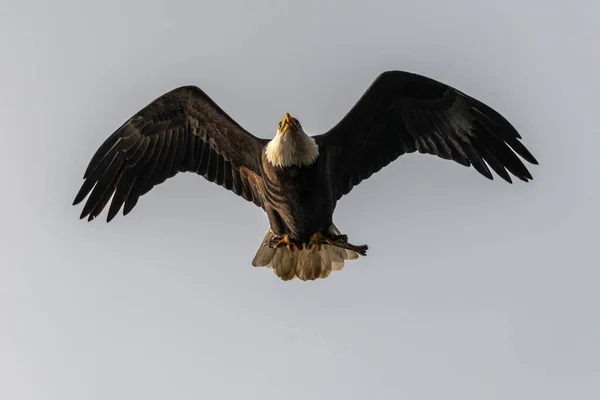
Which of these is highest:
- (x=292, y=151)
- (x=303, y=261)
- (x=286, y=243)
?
(x=292, y=151)

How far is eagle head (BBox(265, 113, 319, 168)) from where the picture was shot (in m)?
6.78

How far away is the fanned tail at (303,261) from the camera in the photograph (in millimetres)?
7988

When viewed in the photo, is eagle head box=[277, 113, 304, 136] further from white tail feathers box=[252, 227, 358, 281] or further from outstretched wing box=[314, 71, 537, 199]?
white tail feathers box=[252, 227, 358, 281]

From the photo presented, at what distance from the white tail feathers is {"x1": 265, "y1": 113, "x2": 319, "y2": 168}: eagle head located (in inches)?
49.9

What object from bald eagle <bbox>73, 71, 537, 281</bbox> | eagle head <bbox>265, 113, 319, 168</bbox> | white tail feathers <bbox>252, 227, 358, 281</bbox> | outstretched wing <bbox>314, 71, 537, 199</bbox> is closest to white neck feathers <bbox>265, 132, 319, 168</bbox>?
eagle head <bbox>265, 113, 319, 168</bbox>

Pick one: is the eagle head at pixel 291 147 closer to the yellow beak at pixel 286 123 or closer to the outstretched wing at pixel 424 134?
the yellow beak at pixel 286 123

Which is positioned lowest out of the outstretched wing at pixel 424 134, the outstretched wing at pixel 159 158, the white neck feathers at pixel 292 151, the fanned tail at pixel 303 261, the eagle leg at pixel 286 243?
the eagle leg at pixel 286 243

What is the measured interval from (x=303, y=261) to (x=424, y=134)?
153 cm

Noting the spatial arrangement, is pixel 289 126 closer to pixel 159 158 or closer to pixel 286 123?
pixel 286 123

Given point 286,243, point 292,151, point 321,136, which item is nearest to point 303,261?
point 286,243

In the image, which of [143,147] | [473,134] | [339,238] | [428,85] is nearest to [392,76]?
[428,85]

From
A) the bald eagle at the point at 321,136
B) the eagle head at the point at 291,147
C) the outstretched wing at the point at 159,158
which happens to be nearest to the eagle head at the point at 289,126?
the eagle head at the point at 291,147

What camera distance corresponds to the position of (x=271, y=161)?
694 centimetres

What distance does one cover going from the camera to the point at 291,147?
22.2ft
